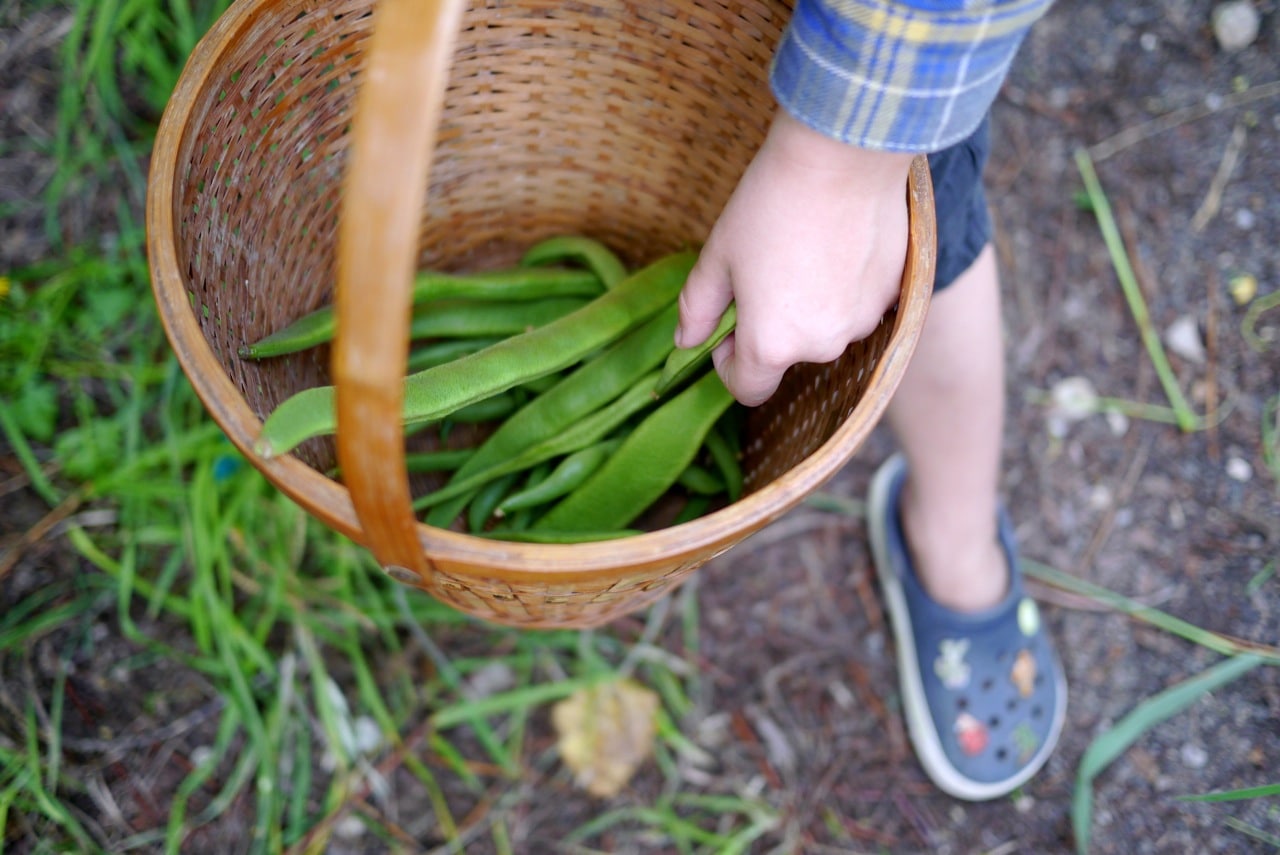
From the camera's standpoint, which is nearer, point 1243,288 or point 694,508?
point 694,508

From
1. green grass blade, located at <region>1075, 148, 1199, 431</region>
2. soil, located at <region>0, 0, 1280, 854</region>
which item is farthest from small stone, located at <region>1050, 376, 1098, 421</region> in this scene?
green grass blade, located at <region>1075, 148, 1199, 431</region>

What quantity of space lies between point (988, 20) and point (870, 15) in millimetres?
82

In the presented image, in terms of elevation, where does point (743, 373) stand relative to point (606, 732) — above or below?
above

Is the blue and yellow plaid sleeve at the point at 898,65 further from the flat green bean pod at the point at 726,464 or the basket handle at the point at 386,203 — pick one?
the flat green bean pod at the point at 726,464

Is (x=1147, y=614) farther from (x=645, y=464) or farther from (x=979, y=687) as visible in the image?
(x=645, y=464)

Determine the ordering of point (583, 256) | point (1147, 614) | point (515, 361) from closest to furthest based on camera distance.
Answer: point (515, 361) < point (583, 256) < point (1147, 614)

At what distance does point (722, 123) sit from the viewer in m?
1.09

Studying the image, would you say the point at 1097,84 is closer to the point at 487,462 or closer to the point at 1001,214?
the point at 1001,214

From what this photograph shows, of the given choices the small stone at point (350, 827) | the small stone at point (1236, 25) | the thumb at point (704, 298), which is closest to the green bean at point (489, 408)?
the thumb at point (704, 298)

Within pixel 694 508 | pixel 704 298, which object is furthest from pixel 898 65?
pixel 694 508

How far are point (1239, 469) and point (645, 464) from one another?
1075 millimetres

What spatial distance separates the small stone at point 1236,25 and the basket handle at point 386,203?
5.35 ft

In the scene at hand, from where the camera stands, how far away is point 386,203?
20.8 inches

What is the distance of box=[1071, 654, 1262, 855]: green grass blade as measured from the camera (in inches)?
51.0
